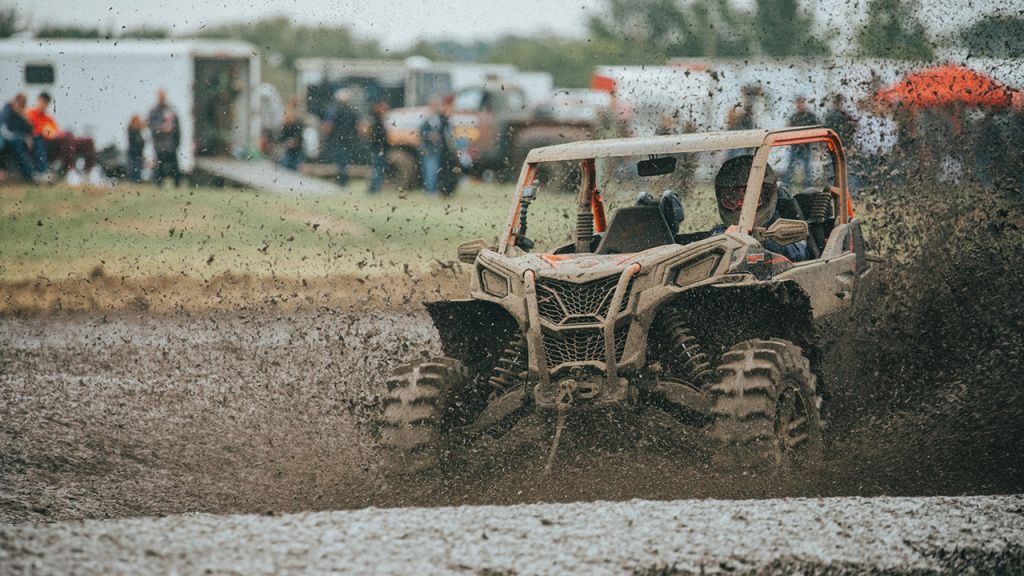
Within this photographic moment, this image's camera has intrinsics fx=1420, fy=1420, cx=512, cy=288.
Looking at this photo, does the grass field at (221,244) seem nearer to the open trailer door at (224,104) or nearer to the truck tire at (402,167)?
the truck tire at (402,167)

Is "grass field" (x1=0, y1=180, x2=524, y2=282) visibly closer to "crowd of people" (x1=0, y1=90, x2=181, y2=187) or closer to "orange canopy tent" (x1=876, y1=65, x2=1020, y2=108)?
"crowd of people" (x1=0, y1=90, x2=181, y2=187)

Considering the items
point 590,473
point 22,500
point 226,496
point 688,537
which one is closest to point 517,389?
point 590,473

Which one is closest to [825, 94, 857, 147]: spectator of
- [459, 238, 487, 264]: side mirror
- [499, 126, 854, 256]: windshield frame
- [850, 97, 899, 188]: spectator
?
[850, 97, 899, 188]: spectator

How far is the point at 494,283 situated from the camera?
6984mm

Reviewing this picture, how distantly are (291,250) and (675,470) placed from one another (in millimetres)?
11085

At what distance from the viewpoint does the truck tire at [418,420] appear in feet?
22.3

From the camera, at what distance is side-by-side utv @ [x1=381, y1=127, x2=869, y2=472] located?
654cm

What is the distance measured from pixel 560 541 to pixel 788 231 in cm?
272

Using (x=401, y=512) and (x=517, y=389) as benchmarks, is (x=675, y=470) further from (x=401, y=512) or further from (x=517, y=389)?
(x=401, y=512)

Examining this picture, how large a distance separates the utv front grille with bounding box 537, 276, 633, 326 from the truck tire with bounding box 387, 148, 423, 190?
2039 cm

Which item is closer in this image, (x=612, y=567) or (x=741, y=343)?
(x=612, y=567)

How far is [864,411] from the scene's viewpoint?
26.9ft

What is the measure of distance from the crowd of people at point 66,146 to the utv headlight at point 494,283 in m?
15.7

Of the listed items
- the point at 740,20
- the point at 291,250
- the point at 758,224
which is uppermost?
the point at 740,20
